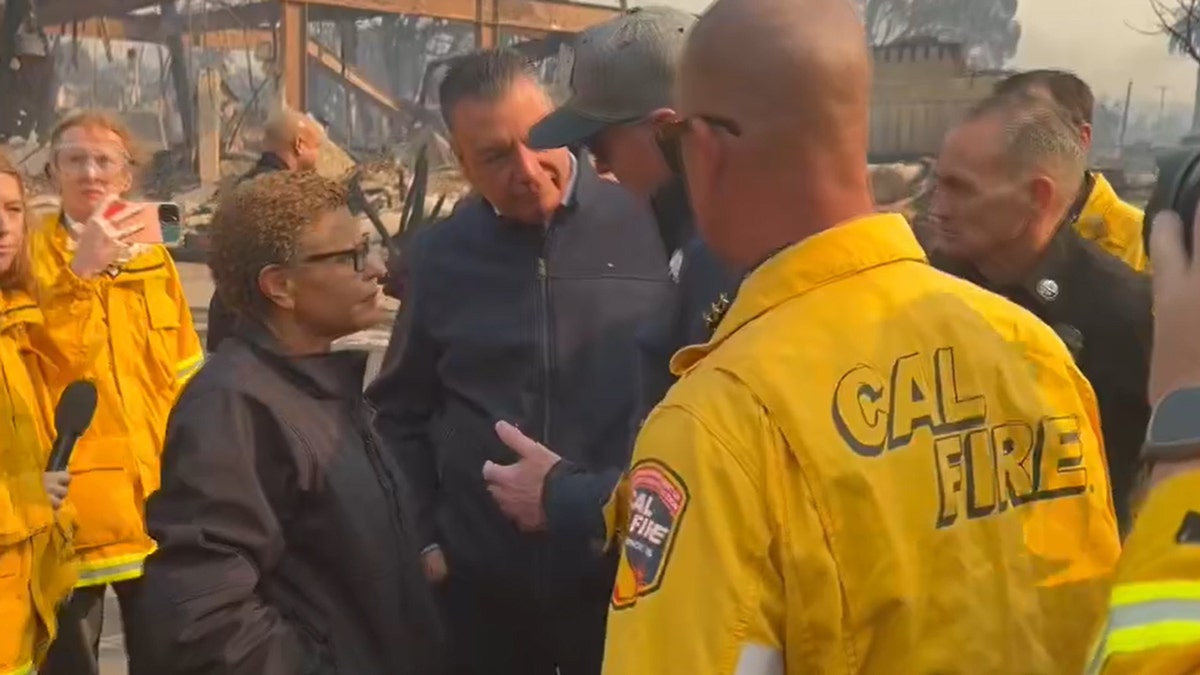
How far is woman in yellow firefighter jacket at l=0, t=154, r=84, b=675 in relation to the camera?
123 inches

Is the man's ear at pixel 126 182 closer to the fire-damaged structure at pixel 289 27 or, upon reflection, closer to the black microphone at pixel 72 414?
the black microphone at pixel 72 414

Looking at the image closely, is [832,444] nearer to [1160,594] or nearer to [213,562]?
[1160,594]

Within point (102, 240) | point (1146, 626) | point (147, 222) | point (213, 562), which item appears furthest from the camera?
point (147, 222)

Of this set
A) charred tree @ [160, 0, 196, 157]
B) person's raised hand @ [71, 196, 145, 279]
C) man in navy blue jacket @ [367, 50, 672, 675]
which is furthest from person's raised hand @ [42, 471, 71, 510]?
charred tree @ [160, 0, 196, 157]

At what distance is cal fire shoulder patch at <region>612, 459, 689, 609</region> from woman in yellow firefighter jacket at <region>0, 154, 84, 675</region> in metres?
2.25

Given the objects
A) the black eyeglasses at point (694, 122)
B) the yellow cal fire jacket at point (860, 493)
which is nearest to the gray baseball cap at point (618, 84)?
the black eyeglasses at point (694, 122)

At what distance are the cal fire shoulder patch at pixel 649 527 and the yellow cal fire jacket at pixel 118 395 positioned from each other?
295 centimetres

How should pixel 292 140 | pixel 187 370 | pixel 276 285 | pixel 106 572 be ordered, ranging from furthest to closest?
pixel 292 140
pixel 187 370
pixel 106 572
pixel 276 285

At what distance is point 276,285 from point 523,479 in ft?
1.86

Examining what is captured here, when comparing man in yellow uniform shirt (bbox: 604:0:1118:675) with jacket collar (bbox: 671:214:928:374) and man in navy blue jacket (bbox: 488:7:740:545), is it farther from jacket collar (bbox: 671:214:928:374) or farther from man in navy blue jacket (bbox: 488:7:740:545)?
man in navy blue jacket (bbox: 488:7:740:545)

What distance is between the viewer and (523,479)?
2414 millimetres

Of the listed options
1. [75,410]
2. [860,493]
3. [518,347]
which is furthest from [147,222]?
[860,493]

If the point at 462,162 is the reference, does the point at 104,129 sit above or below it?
below

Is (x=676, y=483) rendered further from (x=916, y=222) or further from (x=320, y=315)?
(x=916, y=222)
